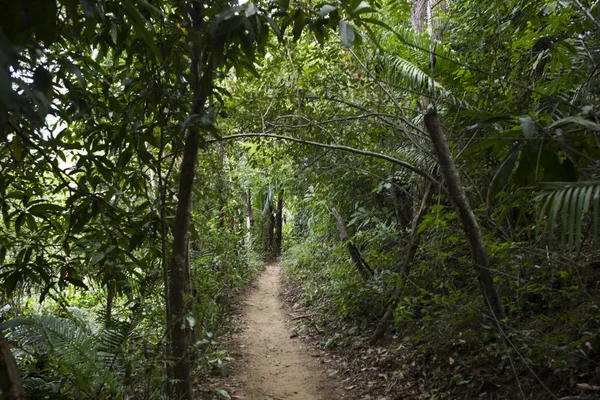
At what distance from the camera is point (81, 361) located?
10.1 ft

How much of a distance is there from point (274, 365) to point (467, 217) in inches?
152

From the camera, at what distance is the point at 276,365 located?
6.09m

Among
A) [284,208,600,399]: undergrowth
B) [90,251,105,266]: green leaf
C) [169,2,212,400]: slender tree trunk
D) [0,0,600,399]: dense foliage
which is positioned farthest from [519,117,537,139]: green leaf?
[90,251,105,266]: green leaf

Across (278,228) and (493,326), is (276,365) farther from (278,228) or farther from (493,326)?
(278,228)

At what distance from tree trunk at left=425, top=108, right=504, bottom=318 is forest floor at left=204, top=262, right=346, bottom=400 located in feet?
7.18

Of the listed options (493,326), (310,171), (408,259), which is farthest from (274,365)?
(493,326)

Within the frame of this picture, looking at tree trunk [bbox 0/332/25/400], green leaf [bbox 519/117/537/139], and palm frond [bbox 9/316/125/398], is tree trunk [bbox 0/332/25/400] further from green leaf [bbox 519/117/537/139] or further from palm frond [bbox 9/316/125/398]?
green leaf [bbox 519/117/537/139]

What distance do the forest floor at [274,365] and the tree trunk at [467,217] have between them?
7.18 ft

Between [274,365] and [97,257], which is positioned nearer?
[97,257]

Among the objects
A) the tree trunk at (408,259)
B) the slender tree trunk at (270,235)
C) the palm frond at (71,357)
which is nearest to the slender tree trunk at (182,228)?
the palm frond at (71,357)

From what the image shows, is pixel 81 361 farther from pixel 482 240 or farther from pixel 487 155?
pixel 487 155

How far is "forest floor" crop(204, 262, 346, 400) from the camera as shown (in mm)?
4984

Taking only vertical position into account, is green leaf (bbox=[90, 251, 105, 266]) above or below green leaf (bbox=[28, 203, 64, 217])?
below

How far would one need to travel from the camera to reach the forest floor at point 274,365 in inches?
196
